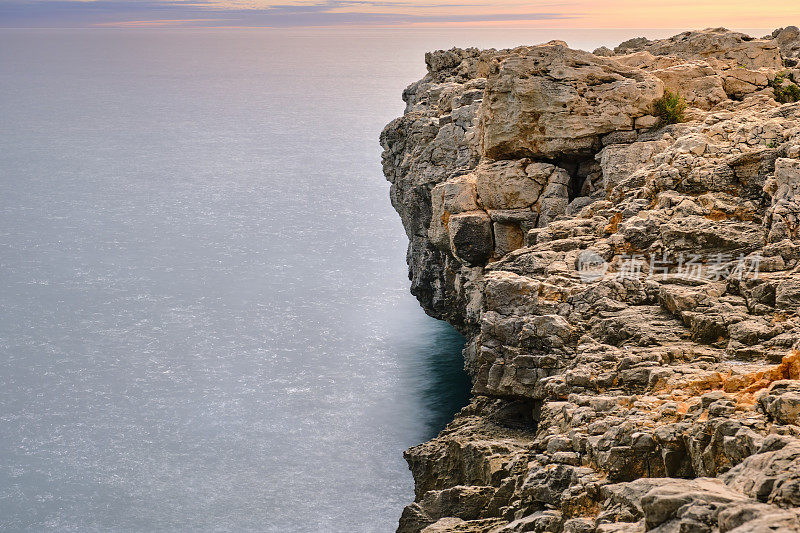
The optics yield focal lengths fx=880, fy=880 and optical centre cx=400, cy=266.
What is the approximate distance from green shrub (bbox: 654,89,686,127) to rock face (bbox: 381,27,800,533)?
35 cm

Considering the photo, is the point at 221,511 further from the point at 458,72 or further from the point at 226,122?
the point at 226,122

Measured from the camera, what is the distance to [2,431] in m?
45.9

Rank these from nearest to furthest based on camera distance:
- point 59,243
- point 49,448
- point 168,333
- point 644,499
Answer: point 644,499 → point 49,448 → point 168,333 → point 59,243

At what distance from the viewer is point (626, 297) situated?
78.0 feet

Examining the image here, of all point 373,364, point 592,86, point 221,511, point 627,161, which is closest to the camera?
point 627,161

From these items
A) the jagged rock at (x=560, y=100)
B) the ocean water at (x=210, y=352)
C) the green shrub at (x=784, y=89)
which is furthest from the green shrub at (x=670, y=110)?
the ocean water at (x=210, y=352)

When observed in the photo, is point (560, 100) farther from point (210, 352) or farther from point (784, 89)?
point (210, 352)

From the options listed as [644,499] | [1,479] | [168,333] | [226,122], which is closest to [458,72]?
[168,333]

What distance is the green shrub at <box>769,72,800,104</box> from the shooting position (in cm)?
3441

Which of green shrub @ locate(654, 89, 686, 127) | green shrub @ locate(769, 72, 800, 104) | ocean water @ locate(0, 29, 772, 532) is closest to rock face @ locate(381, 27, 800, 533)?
green shrub @ locate(769, 72, 800, 104)

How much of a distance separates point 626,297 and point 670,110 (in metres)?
12.8

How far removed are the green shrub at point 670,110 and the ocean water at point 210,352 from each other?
19581 mm

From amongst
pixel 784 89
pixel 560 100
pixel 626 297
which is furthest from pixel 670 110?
pixel 626 297

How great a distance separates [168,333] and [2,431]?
570 inches
